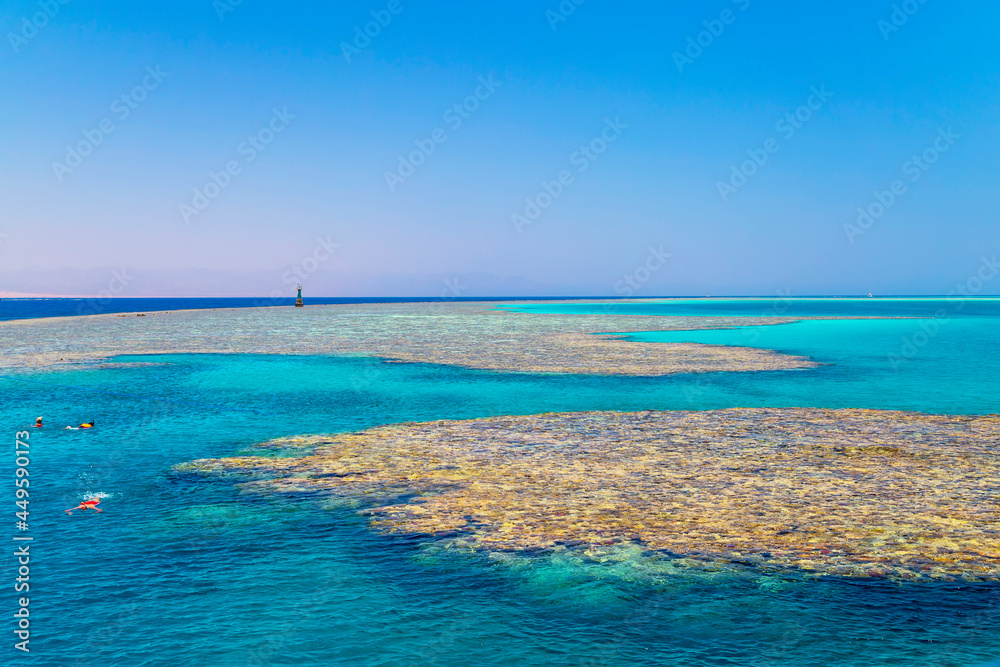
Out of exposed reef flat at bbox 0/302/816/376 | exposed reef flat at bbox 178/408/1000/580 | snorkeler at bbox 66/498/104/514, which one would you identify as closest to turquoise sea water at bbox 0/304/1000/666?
snorkeler at bbox 66/498/104/514

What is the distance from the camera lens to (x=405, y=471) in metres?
15.4

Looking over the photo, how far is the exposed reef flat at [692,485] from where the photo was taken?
1097 centimetres

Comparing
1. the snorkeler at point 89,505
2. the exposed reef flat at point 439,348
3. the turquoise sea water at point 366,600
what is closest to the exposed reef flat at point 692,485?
the turquoise sea water at point 366,600

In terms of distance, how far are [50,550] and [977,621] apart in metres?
12.6

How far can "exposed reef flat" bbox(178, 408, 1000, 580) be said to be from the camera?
A: 36.0ft

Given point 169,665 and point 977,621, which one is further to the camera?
point 977,621

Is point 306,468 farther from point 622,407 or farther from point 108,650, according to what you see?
point 622,407

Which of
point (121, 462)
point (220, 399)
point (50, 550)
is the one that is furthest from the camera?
point (220, 399)

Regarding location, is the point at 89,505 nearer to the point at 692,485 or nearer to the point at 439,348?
the point at 692,485

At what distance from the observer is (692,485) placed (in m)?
14.2

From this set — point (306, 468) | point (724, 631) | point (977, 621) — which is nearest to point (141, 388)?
point (306, 468)

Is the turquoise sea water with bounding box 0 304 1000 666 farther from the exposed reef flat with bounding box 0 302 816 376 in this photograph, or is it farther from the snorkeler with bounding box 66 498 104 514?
the exposed reef flat with bounding box 0 302 816 376

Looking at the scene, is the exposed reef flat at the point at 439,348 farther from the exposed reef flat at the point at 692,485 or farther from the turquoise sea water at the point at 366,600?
the turquoise sea water at the point at 366,600

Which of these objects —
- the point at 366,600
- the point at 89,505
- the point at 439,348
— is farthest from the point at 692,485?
the point at 439,348
